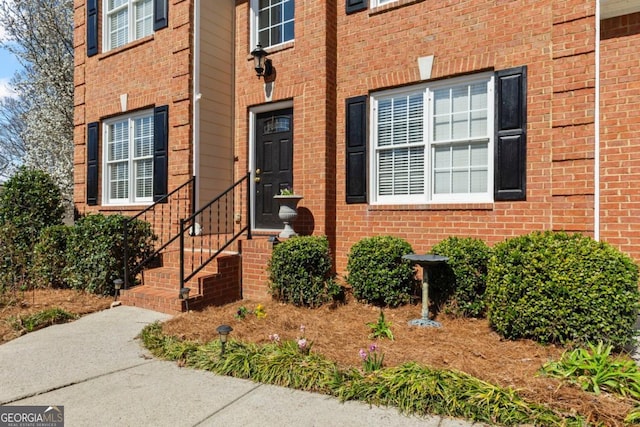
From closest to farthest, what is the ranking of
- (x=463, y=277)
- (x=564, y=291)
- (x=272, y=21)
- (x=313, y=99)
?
(x=564, y=291) → (x=463, y=277) → (x=313, y=99) → (x=272, y=21)

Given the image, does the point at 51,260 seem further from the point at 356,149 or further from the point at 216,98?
the point at 356,149

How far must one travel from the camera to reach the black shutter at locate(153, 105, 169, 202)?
7.30 m

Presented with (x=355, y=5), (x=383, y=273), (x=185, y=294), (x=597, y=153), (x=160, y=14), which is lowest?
(x=185, y=294)

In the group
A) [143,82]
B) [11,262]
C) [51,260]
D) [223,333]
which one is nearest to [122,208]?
[51,260]

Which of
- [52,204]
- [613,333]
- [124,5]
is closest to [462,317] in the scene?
[613,333]

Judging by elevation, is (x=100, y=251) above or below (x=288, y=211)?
below

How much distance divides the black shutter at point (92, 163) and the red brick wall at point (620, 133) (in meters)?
9.18

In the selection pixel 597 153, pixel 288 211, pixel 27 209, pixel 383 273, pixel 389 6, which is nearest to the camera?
pixel 597 153

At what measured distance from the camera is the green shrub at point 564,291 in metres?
3.40

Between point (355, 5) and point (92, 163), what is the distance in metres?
6.49

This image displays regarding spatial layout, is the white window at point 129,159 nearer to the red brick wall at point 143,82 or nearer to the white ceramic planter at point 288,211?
the red brick wall at point 143,82

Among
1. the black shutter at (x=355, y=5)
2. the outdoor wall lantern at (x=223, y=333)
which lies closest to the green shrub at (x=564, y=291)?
the outdoor wall lantern at (x=223, y=333)

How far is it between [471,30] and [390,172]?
7.17ft

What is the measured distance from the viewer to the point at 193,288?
5.54 metres
